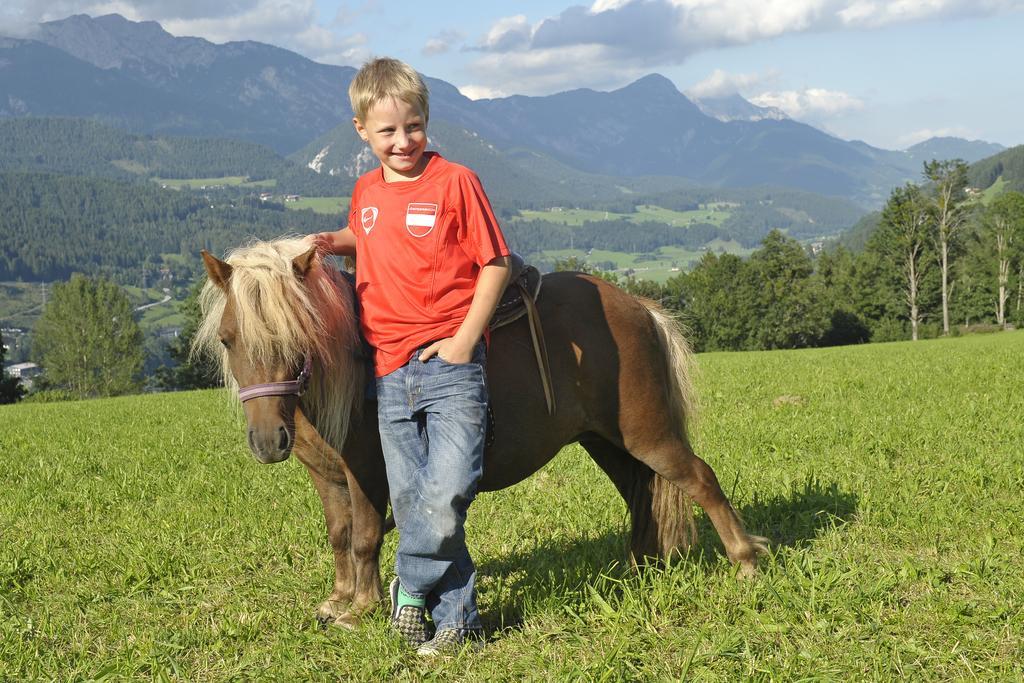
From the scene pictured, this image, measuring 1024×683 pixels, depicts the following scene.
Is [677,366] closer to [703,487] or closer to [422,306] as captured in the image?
[703,487]

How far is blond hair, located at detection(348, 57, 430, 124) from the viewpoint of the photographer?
3.54 meters

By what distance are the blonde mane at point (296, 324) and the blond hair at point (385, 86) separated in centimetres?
76

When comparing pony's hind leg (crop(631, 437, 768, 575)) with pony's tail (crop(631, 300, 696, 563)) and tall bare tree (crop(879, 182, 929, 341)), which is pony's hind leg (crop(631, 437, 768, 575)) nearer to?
pony's tail (crop(631, 300, 696, 563))

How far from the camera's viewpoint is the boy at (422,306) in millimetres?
3623

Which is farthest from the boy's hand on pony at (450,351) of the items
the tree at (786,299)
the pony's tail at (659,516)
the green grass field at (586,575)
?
the tree at (786,299)

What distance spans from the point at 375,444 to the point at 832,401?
9.49 meters

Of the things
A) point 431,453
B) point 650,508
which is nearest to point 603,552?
point 650,508

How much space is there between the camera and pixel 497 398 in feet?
13.3

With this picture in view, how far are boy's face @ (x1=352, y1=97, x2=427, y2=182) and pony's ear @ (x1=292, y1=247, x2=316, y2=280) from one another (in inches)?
20.6

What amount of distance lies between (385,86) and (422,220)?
1.93 ft

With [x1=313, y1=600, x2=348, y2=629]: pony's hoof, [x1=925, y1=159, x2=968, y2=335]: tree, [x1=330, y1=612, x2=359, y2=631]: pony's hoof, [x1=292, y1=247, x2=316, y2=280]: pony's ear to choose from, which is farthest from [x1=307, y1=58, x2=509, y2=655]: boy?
[x1=925, y1=159, x2=968, y2=335]: tree

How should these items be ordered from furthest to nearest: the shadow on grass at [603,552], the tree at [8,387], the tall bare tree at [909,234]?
1. the tall bare tree at [909,234]
2. the tree at [8,387]
3. the shadow on grass at [603,552]

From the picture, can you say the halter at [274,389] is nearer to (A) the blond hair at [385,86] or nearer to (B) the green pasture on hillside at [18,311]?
(A) the blond hair at [385,86]

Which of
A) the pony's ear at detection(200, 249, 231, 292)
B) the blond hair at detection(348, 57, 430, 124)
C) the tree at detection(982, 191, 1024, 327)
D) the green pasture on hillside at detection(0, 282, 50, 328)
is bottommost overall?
the green pasture on hillside at detection(0, 282, 50, 328)
